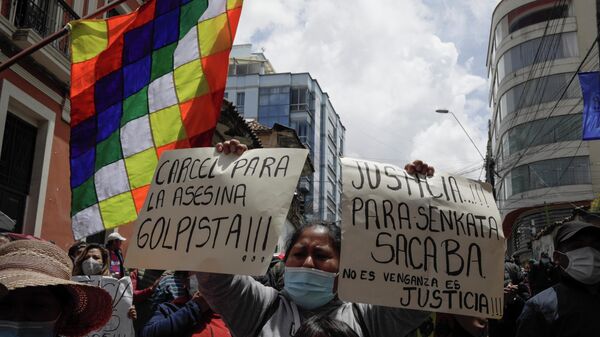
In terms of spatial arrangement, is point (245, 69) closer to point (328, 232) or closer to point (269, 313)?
point (328, 232)

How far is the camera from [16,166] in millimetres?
10164

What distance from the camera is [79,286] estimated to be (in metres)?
2.23

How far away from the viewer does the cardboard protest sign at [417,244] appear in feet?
7.20

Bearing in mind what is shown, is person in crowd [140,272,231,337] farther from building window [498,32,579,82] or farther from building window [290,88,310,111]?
building window [290,88,310,111]

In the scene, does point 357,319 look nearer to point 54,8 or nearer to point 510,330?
point 510,330

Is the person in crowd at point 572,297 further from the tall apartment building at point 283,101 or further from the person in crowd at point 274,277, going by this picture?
the tall apartment building at point 283,101

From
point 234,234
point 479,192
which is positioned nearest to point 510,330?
point 479,192

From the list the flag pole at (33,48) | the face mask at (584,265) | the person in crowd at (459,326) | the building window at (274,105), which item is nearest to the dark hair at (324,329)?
the person in crowd at (459,326)

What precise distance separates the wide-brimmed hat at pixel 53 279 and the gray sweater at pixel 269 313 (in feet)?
1.56

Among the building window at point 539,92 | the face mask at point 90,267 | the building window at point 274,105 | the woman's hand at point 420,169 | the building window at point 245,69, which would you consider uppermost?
the building window at point 245,69

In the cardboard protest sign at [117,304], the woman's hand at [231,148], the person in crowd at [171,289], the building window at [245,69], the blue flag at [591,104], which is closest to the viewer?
the woman's hand at [231,148]

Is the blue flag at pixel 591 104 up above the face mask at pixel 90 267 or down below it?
above

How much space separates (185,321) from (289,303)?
1.15 m

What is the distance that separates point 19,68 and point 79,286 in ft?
29.4
